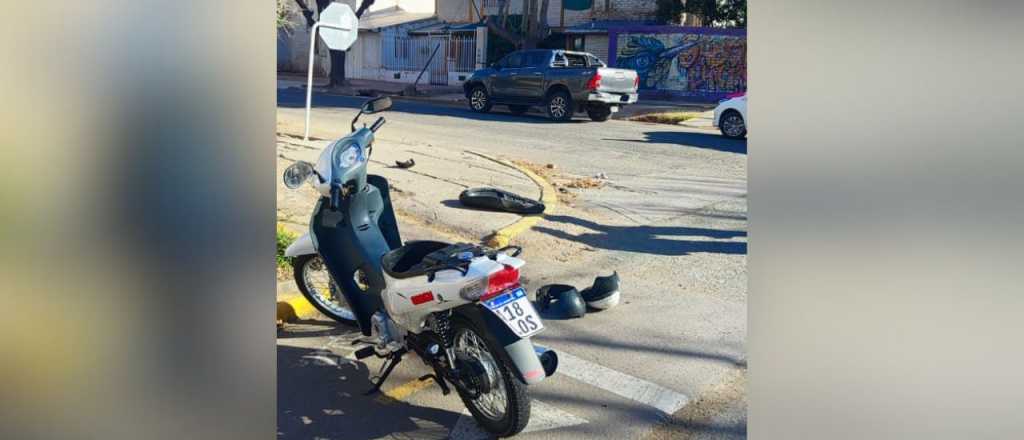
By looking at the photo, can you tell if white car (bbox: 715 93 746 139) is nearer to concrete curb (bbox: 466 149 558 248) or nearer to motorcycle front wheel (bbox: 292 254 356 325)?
concrete curb (bbox: 466 149 558 248)

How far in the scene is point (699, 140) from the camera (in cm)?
1582

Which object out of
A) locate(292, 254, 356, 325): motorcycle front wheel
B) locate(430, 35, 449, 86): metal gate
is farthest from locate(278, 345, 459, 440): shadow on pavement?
locate(430, 35, 449, 86): metal gate

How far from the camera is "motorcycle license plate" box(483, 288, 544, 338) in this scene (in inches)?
141

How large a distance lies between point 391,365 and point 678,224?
4.76m

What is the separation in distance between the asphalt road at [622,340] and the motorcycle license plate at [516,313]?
555 millimetres

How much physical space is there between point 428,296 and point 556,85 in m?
15.8

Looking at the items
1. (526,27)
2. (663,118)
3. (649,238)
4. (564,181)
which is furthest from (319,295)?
(526,27)
